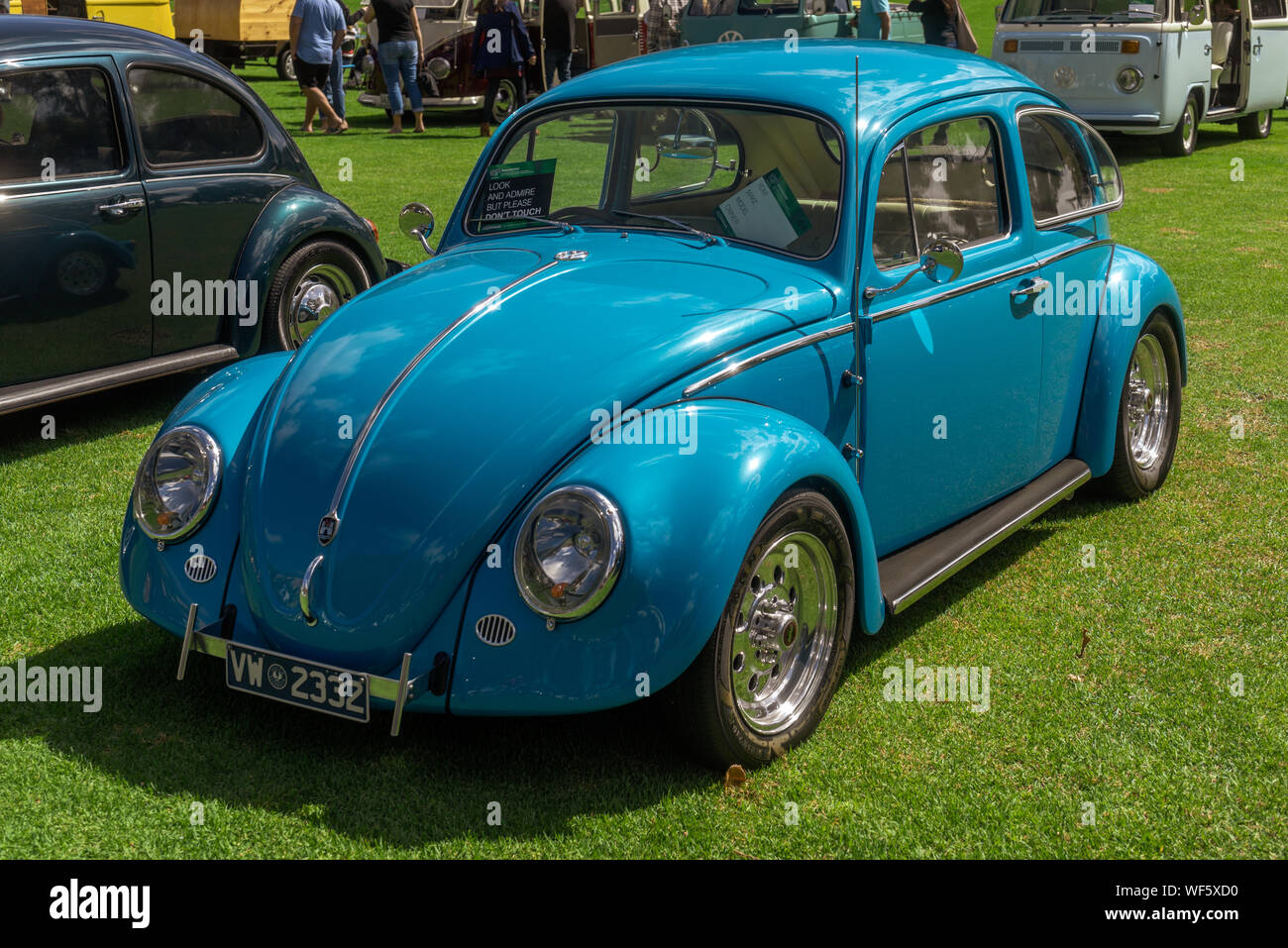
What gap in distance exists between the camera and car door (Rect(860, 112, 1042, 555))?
4.40 metres

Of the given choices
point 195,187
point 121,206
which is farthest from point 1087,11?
point 121,206

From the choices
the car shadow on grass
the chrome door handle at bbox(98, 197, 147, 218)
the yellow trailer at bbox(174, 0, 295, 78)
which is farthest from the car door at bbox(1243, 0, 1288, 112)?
the yellow trailer at bbox(174, 0, 295, 78)

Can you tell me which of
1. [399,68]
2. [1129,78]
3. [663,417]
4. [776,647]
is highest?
[399,68]

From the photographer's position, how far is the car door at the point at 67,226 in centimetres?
618

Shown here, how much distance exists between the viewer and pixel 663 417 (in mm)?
3652

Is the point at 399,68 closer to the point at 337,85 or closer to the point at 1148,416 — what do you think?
the point at 337,85

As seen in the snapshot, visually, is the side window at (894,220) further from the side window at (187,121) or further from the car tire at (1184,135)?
the car tire at (1184,135)

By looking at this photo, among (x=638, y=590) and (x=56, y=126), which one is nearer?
(x=638, y=590)

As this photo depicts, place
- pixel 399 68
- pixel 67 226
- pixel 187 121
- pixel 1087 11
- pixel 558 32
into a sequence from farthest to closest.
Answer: pixel 399 68 < pixel 558 32 < pixel 1087 11 < pixel 187 121 < pixel 67 226

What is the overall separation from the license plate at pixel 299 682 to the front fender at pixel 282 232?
12.8ft

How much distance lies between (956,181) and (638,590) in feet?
7.57

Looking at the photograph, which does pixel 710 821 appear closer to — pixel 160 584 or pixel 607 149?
pixel 160 584

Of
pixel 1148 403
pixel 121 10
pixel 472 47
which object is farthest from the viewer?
pixel 121 10

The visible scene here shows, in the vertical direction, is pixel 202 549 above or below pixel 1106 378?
below
